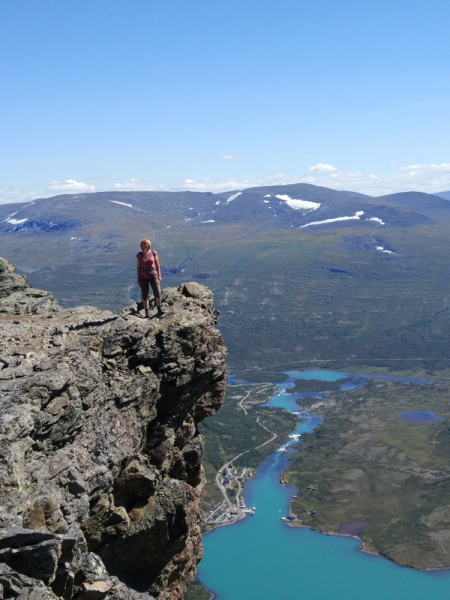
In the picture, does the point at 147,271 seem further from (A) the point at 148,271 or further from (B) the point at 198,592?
(B) the point at 198,592

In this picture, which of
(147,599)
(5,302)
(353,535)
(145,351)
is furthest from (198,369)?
(353,535)

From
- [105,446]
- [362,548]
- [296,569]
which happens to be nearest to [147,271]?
[105,446]

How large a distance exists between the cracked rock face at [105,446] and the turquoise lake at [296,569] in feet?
359

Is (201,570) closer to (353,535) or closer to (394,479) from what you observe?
(353,535)

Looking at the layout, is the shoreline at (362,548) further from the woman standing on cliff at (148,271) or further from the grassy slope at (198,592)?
the woman standing on cliff at (148,271)

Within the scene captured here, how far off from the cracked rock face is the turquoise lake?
4310 inches

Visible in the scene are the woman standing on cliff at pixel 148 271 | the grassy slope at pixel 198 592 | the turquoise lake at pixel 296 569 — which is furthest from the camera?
the turquoise lake at pixel 296 569

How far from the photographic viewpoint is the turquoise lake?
128m

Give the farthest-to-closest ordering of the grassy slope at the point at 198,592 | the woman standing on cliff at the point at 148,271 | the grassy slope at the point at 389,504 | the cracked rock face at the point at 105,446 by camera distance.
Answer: the grassy slope at the point at 389,504, the grassy slope at the point at 198,592, the woman standing on cliff at the point at 148,271, the cracked rock face at the point at 105,446

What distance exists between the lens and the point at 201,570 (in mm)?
137375

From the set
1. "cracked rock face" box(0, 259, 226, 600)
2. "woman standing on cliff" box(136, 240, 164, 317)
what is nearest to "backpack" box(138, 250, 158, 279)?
"woman standing on cliff" box(136, 240, 164, 317)

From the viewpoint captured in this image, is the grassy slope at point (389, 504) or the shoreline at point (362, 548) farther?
the grassy slope at point (389, 504)

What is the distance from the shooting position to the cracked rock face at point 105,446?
16.9 meters

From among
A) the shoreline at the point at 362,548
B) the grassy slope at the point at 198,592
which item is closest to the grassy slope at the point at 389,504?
the shoreline at the point at 362,548
